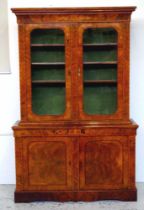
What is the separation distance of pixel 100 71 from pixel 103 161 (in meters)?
0.91

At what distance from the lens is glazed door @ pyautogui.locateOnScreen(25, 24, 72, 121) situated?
123 inches

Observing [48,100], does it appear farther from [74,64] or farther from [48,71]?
[74,64]

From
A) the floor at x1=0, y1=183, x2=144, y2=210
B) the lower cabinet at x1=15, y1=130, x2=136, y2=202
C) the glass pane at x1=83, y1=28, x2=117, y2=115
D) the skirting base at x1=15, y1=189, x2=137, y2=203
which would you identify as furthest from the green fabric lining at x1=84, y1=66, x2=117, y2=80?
the floor at x1=0, y1=183, x2=144, y2=210

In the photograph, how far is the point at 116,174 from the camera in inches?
126

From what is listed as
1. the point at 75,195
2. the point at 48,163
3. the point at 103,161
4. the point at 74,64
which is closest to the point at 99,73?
the point at 74,64

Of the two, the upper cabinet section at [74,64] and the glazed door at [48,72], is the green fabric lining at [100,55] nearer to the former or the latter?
the upper cabinet section at [74,64]

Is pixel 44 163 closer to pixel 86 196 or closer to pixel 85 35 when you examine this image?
pixel 86 196

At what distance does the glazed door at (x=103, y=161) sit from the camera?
3160mm

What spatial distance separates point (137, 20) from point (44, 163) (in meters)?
1.86

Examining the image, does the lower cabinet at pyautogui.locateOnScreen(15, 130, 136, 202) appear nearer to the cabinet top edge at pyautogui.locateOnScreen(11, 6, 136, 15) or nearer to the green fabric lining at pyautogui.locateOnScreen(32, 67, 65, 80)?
the green fabric lining at pyautogui.locateOnScreen(32, 67, 65, 80)

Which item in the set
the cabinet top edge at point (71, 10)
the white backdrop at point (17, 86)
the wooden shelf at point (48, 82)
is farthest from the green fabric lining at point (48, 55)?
the white backdrop at point (17, 86)

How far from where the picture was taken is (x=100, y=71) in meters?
3.24

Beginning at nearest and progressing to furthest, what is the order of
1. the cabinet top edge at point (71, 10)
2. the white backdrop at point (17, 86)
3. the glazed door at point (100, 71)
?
1. the cabinet top edge at point (71, 10)
2. the glazed door at point (100, 71)
3. the white backdrop at point (17, 86)

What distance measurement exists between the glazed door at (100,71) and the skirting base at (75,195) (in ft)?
2.49
